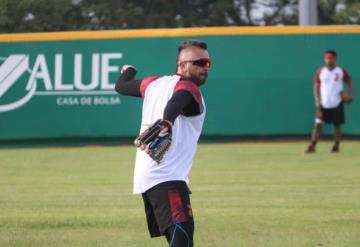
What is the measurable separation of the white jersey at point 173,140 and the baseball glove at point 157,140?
9 cm

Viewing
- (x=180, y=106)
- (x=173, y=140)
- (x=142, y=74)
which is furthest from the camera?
(x=142, y=74)

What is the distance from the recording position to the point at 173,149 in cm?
706

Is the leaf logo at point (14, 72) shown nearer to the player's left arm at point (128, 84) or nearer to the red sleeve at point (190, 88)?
the player's left arm at point (128, 84)

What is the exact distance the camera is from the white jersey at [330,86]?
20.4 meters

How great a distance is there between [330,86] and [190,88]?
1387 cm

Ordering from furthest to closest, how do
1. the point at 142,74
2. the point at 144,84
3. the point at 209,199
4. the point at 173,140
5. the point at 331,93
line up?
the point at 142,74, the point at 331,93, the point at 209,199, the point at 144,84, the point at 173,140

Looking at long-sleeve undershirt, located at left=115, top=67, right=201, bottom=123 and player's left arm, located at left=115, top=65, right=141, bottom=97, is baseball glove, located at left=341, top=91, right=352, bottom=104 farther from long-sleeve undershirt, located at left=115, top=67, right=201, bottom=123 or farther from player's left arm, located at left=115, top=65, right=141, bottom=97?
long-sleeve undershirt, located at left=115, top=67, right=201, bottom=123

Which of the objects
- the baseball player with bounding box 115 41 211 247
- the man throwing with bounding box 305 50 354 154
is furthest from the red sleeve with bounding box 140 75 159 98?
the man throwing with bounding box 305 50 354 154

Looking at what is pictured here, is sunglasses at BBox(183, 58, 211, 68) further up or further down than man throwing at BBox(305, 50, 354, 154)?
further up

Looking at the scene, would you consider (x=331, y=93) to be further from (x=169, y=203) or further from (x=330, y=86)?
(x=169, y=203)

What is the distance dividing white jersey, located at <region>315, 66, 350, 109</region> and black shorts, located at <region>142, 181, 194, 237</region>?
13579 mm

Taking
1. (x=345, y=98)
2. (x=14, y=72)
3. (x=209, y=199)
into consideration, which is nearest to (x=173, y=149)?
(x=209, y=199)

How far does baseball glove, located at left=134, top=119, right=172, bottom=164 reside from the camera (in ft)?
22.3

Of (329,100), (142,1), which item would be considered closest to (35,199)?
(329,100)
